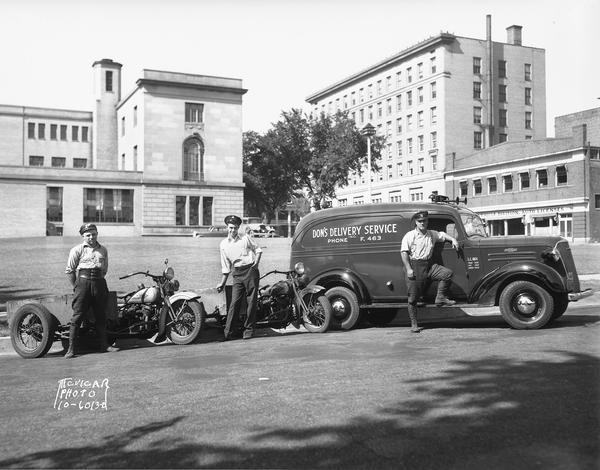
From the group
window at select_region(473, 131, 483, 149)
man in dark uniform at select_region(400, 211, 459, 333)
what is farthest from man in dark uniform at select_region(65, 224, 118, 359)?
window at select_region(473, 131, 483, 149)

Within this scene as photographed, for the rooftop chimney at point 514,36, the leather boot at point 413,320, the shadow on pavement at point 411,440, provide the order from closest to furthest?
the shadow on pavement at point 411,440 → the leather boot at point 413,320 → the rooftop chimney at point 514,36

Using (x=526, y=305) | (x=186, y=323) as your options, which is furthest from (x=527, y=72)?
(x=186, y=323)

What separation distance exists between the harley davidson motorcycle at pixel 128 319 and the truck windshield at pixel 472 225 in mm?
4613

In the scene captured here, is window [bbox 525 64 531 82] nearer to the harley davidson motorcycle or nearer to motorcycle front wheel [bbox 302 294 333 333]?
motorcycle front wheel [bbox 302 294 333 333]

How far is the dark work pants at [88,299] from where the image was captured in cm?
857

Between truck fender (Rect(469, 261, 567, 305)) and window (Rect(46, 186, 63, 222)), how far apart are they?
49206 millimetres

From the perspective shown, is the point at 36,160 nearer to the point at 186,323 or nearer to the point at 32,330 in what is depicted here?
the point at 32,330

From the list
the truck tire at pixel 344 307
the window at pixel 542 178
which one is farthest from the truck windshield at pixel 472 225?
the window at pixel 542 178

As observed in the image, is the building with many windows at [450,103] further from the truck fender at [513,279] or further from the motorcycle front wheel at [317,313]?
the motorcycle front wheel at [317,313]

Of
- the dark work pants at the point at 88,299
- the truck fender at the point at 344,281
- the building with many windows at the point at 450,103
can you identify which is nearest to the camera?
the dark work pants at the point at 88,299

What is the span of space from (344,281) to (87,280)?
4370mm

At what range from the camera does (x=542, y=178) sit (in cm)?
5703

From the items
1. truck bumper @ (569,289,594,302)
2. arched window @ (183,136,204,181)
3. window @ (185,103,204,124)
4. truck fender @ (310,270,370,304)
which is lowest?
truck bumper @ (569,289,594,302)

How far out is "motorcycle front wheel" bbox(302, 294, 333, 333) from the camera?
411 inches
